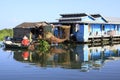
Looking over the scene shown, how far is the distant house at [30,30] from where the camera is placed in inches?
1667

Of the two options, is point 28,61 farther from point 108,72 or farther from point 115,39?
point 115,39

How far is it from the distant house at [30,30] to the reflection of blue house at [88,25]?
10.8ft

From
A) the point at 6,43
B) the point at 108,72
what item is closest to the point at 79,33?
the point at 6,43

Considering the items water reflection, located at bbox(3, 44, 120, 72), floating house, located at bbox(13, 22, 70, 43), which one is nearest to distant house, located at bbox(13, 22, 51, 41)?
floating house, located at bbox(13, 22, 70, 43)

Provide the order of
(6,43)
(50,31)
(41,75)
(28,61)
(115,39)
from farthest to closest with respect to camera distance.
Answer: (115,39)
(50,31)
(6,43)
(28,61)
(41,75)

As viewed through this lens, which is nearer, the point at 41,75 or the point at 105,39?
the point at 41,75

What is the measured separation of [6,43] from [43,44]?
3723 mm

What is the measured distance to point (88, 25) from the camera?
45.2m

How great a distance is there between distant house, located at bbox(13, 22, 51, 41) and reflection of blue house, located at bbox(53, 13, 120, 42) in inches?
130

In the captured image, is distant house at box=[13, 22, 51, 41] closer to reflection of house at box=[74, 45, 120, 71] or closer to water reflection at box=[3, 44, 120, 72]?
reflection of house at box=[74, 45, 120, 71]

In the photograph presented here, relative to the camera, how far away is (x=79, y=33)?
143 ft

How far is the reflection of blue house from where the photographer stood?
143 ft

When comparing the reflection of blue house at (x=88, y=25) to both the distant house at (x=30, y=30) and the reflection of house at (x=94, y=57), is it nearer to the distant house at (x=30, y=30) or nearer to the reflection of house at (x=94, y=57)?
the distant house at (x=30, y=30)

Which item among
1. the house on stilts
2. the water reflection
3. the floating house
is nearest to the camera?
the water reflection
